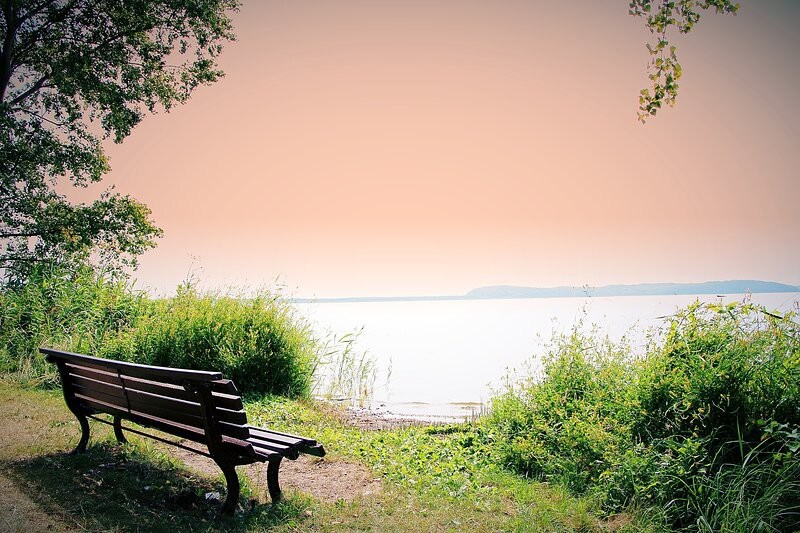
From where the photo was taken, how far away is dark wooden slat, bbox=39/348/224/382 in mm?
3812

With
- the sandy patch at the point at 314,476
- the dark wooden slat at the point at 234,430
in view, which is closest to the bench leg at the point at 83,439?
the sandy patch at the point at 314,476

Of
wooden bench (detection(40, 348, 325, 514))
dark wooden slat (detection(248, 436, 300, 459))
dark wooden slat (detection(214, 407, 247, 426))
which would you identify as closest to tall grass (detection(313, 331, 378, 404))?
wooden bench (detection(40, 348, 325, 514))

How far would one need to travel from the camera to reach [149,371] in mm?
4422

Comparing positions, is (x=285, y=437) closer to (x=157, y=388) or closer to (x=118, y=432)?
(x=157, y=388)

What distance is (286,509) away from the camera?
4242 millimetres

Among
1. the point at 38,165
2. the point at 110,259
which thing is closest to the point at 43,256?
the point at 110,259

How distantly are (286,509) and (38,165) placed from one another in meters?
16.4

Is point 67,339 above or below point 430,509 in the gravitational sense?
above

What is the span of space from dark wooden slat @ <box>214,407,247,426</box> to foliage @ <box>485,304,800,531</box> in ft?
10.3

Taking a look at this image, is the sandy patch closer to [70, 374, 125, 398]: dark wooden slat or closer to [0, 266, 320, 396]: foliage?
[70, 374, 125, 398]: dark wooden slat

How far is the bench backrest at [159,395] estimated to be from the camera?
3898 millimetres

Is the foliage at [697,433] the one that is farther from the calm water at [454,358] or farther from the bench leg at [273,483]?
the bench leg at [273,483]

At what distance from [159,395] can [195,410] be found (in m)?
0.60

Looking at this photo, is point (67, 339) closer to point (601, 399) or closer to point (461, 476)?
point (461, 476)
